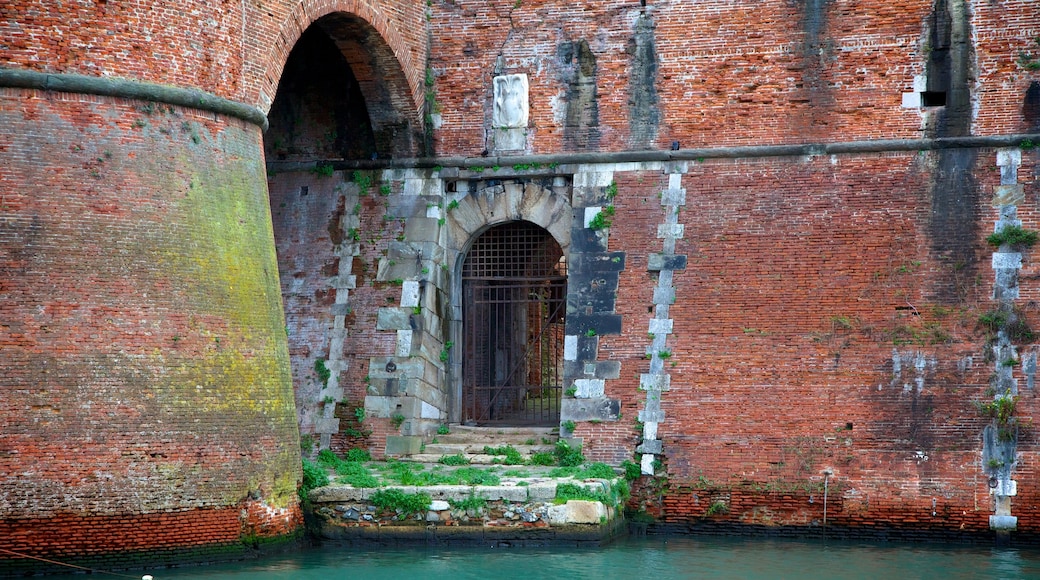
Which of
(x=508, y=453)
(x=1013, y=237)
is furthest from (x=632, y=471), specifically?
(x=1013, y=237)

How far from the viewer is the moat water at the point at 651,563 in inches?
475

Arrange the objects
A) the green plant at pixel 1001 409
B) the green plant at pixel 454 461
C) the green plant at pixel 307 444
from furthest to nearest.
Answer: the green plant at pixel 307 444 < the green plant at pixel 454 461 < the green plant at pixel 1001 409

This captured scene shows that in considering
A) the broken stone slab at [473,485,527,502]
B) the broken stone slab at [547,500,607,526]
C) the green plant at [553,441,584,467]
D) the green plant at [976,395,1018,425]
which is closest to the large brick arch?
the green plant at [553,441,584,467]

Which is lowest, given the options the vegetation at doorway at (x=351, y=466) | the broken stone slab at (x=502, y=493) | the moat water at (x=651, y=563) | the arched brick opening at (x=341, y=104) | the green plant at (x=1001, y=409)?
the moat water at (x=651, y=563)

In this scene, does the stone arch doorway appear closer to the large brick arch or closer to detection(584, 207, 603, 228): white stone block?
the large brick arch

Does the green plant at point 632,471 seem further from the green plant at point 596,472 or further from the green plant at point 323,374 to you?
the green plant at point 323,374

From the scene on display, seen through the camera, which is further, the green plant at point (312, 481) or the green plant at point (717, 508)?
the green plant at point (717, 508)

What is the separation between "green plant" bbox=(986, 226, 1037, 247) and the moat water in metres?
3.15

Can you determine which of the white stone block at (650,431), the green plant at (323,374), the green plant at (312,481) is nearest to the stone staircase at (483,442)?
the white stone block at (650,431)

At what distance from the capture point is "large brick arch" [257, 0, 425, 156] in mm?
14094

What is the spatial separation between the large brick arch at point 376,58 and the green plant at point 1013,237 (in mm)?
6727

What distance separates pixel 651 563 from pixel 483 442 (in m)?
3.70

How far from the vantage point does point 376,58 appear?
52.2 feet

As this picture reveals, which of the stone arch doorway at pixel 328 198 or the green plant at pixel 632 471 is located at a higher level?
the stone arch doorway at pixel 328 198
